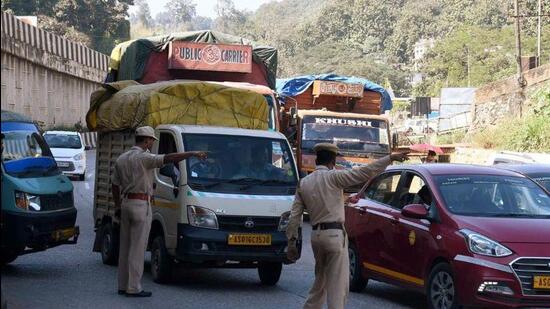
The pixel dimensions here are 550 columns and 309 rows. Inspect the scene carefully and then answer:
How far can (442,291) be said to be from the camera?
32.3ft

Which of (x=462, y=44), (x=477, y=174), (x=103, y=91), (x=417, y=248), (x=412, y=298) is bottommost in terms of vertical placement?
(x=412, y=298)

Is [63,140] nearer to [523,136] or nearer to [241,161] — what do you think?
[523,136]

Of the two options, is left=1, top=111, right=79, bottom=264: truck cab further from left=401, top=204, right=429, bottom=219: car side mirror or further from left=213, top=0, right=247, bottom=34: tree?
left=213, top=0, right=247, bottom=34: tree

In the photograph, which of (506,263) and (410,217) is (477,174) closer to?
(410,217)

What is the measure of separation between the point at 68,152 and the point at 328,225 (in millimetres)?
25183

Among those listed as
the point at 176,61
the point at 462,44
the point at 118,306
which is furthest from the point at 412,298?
the point at 462,44

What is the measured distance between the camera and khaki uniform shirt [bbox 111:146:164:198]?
10891mm

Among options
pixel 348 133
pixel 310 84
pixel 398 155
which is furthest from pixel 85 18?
pixel 398 155

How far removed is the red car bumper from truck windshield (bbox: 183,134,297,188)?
352cm

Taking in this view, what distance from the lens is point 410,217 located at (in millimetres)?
10453

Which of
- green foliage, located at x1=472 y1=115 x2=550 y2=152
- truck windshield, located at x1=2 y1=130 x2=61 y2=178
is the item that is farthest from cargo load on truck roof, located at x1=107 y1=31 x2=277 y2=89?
green foliage, located at x1=472 y1=115 x2=550 y2=152

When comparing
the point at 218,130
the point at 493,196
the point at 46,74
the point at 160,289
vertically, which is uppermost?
the point at 46,74

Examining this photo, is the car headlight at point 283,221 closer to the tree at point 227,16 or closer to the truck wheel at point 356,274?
the truck wheel at point 356,274

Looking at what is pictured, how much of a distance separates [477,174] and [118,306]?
423cm
